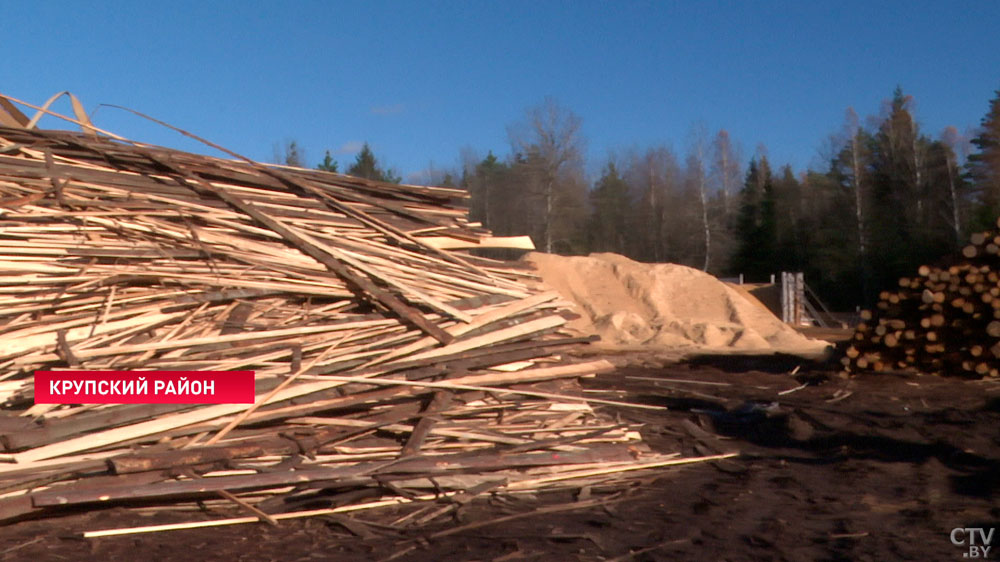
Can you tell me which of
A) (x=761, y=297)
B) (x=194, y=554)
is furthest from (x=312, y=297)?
(x=761, y=297)

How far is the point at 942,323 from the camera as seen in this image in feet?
33.5

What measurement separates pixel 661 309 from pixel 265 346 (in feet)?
58.3

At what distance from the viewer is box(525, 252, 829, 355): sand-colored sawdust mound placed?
18266 mm

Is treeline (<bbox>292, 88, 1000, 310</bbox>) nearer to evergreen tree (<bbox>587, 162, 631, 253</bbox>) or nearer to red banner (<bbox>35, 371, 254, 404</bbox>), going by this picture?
evergreen tree (<bbox>587, 162, 631, 253</bbox>)

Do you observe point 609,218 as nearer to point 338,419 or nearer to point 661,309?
point 661,309

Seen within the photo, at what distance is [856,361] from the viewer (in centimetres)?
1080

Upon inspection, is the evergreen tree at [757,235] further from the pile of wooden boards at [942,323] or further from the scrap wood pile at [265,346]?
the scrap wood pile at [265,346]

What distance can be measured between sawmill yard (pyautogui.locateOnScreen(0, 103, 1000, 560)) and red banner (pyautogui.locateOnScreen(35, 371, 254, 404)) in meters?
0.05

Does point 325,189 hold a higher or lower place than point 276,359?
higher

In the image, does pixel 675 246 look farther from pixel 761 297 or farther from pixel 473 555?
pixel 473 555

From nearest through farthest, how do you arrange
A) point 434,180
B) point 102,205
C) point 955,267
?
1. point 102,205
2. point 955,267
3. point 434,180

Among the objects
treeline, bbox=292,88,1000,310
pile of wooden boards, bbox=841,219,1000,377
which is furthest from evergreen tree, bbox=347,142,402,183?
pile of wooden boards, bbox=841,219,1000,377

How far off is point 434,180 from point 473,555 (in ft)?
127

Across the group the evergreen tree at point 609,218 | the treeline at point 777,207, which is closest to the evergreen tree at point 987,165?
the treeline at point 777,207
